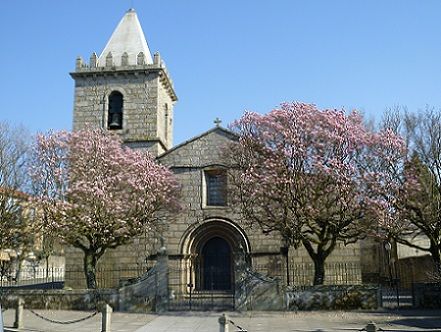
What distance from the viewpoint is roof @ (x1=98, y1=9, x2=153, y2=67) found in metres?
29.2

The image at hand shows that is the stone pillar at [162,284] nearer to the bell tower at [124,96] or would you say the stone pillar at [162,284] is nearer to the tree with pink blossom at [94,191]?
the tree with pink blossom at [94,191]

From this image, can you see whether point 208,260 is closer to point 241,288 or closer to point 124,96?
point 241,288

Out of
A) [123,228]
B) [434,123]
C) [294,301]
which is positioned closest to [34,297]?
[123,228]

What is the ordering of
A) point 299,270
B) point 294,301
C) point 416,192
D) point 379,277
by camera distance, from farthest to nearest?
point 379,277, point 299,270, point 416,192, point 294,301

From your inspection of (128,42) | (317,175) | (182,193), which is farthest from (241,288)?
(128,42)

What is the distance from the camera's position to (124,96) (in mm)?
28406

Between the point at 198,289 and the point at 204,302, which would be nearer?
the point at 204,302

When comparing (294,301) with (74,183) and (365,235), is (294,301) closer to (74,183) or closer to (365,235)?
(365,235)

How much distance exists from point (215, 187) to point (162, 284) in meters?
8.11

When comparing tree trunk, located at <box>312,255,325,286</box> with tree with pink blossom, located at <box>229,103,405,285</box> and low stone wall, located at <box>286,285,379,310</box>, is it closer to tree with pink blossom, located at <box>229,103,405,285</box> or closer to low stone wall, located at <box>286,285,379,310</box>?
tree with pink blossom, located at <box>229,103,405,285</box>

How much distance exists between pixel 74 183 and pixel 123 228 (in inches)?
124

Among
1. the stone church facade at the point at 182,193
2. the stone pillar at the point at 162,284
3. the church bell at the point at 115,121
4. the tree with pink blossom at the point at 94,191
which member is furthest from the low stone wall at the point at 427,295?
the church bell at the point at 115,121

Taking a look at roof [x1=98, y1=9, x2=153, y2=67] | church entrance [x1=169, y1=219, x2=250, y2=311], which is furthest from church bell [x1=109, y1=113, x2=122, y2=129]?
church entrance [x1=169, y1=219, x2=250, y2=311]

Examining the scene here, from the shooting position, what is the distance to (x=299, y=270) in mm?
24234
